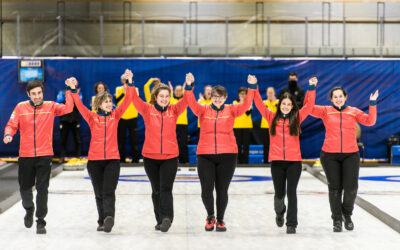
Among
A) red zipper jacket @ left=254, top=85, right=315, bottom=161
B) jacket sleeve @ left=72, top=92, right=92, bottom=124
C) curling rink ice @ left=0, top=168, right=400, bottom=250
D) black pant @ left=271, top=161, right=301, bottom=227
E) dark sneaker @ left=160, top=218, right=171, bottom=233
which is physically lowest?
curling rink ice @ left=0, top=168, right=400, bottom=250

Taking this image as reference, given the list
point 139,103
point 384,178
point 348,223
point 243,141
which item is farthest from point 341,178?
point 243,141

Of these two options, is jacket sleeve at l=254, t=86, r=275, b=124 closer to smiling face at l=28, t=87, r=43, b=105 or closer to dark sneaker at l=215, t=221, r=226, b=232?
dark sneaker at l=215, t=221, r=226, b=232

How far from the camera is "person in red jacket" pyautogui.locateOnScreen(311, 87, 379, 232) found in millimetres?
5910

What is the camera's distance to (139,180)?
9906 millimetres

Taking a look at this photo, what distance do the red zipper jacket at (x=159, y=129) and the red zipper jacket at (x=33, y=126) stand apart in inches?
30.2

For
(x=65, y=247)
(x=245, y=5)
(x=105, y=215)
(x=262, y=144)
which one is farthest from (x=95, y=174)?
(x=245, y=5)

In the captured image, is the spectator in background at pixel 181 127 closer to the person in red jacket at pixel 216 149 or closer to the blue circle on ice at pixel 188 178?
the blue circle on ice at pixel 188 178

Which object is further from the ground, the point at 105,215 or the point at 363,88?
the point at 363,88

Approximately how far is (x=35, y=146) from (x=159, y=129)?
119 cm

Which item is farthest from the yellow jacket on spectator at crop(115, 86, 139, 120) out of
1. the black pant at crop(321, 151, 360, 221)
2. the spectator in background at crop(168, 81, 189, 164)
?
the black pant at crop(321, 151, 360, 221)

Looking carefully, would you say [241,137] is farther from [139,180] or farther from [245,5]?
[245,5]

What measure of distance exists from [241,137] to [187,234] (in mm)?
6380

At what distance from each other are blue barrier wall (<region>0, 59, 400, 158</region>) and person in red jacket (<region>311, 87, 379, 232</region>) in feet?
23.4

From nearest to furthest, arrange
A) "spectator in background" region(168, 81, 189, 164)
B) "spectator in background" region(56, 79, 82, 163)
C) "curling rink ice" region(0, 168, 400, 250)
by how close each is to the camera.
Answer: "curling rink ice" region(0, 168, 400, 250) → "spectator in background" region(168, 81, 189, 164) → "spectator in background" region(56, 79, 82, 163)
